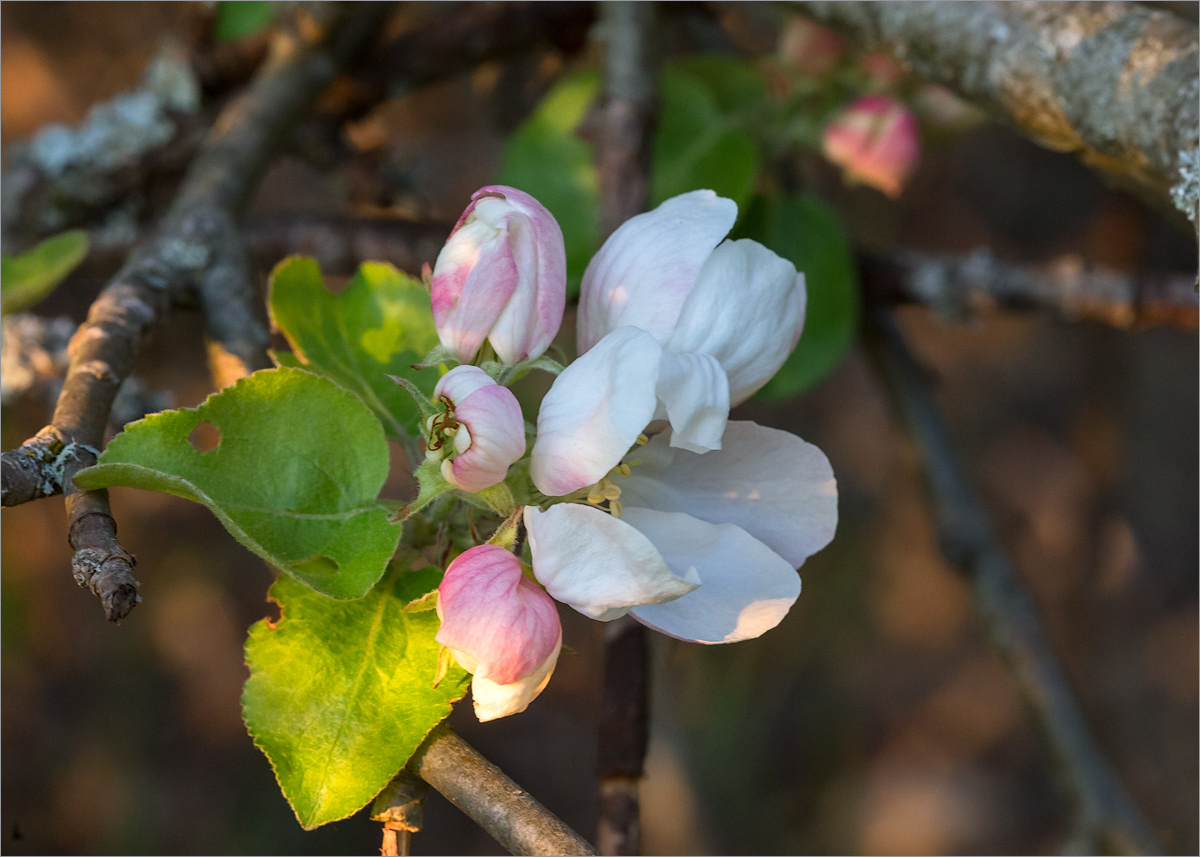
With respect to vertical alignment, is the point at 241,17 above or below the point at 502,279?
above

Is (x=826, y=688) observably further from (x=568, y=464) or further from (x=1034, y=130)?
(x=568, y=464)

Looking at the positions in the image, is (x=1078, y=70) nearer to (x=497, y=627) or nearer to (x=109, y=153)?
(x=497, y=627)

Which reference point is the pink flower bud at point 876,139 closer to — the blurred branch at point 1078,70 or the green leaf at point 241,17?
the blurred branch at point 1078,70

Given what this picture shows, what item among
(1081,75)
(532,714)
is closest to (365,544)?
(1081,75)

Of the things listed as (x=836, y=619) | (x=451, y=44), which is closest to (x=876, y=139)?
(x=451, y=44)

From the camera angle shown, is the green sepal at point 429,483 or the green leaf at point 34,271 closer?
the green sepal at point 429,483

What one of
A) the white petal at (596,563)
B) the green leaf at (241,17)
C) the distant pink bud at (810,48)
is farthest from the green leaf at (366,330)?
the distant pink bud at (810,48)
